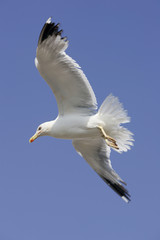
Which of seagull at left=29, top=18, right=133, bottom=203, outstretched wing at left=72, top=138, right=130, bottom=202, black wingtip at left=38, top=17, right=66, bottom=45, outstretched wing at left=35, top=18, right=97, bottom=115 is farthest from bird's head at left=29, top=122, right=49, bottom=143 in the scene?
black wingtip at left=38, top=17, right=66, bottom=45

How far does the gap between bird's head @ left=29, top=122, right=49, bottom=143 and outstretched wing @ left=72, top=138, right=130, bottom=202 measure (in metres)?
0.90

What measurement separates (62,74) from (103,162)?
226 centimetres

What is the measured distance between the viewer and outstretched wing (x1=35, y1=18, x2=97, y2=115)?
26.6ft

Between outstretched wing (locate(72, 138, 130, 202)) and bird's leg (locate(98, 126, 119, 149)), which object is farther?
outstretched wing (locate(72, 138, 130, 202))

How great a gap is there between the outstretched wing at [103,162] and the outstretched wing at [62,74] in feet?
3.49

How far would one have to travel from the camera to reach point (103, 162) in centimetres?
976

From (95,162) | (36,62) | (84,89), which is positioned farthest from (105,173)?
(36,62)

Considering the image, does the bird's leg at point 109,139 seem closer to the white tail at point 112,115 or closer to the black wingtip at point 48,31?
the white tail at point 112,115

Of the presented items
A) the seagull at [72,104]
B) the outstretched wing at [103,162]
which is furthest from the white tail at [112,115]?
the outstretched wing at [103,162]

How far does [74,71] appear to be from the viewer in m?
8.34

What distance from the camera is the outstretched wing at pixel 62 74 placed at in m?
8.09

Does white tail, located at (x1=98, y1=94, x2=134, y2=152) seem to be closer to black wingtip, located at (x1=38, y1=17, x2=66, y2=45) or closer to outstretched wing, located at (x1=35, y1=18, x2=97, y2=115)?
outstretched wing, located at (x1=35, y1=18, x2=97, y2=115)

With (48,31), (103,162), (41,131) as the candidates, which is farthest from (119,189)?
(48,31)

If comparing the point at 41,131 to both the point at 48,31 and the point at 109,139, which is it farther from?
the point at 48,31
